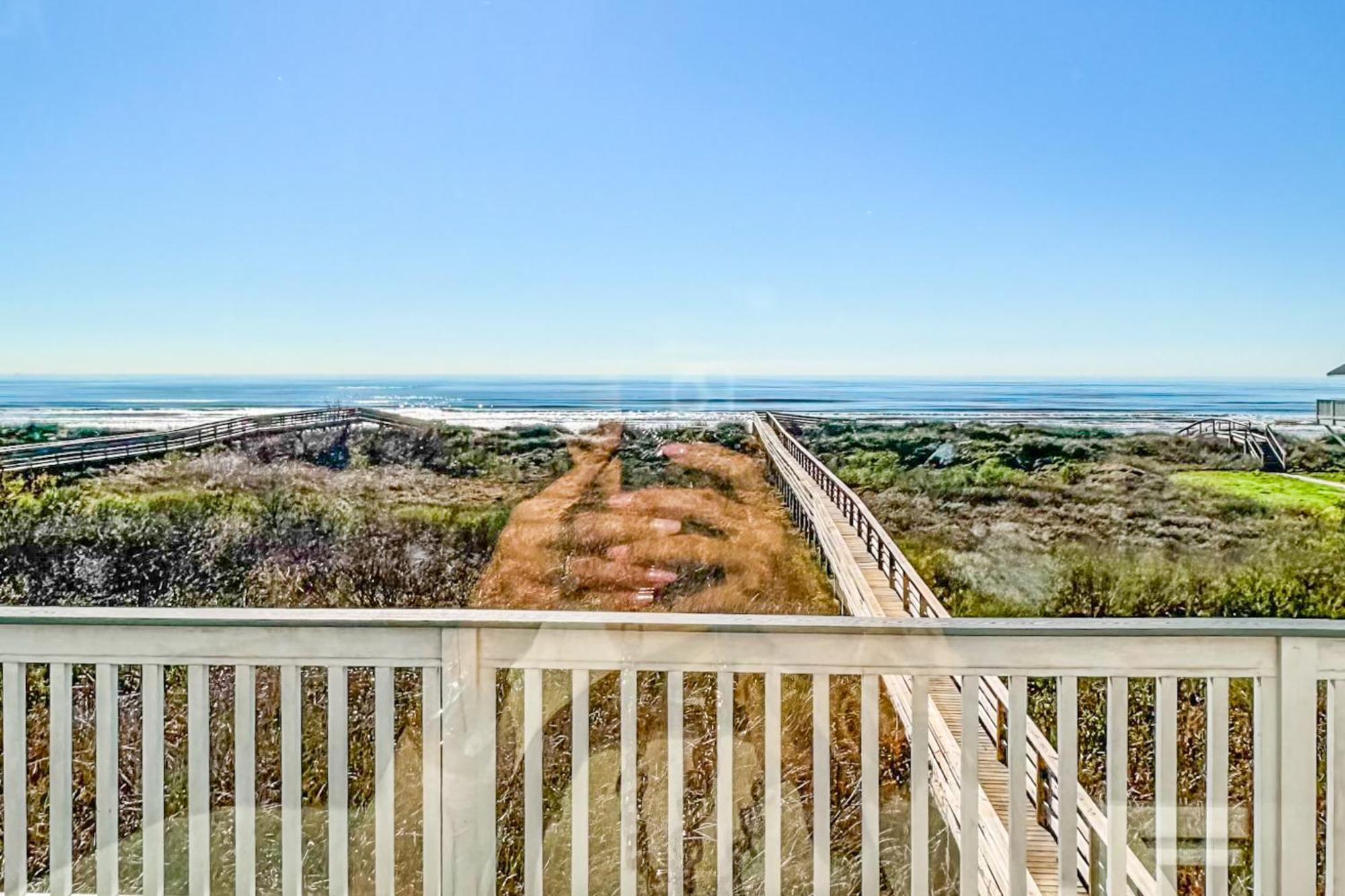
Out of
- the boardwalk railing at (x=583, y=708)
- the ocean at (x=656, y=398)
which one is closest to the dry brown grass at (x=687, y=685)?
the ocean at (x=656, y=398)

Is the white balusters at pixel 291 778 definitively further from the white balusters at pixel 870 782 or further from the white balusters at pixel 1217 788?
the white balusters at pixel 1217 788

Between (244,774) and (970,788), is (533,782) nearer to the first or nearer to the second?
(244,774)

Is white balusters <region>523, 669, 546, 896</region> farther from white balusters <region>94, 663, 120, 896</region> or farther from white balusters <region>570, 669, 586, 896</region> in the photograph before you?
white balusters <region>94, 663, 120, 896</region>

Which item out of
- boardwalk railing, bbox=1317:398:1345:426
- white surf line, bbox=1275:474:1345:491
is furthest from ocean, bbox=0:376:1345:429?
white surf line, bbox=1275:474:1345:491

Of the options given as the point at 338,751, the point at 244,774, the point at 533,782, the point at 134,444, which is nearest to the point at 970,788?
the point at 533,782

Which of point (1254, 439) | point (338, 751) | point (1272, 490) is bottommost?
point (338, 751)

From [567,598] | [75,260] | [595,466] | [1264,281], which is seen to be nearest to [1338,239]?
[1264,281]
